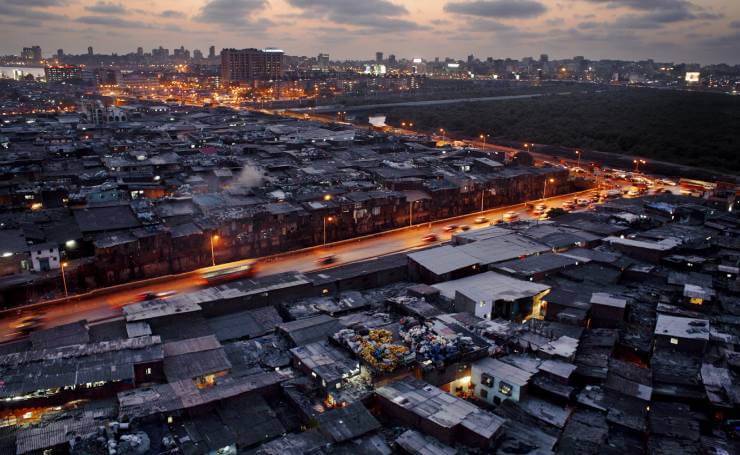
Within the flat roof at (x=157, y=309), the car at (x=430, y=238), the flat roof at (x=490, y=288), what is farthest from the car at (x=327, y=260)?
the flat roof at (x=157, y=309)

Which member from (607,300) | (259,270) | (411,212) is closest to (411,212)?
(411,212)

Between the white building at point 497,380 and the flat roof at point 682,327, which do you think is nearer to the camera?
the white building at point 497,380

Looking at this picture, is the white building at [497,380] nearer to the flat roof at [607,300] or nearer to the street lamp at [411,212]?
the flat roof at [607,300]

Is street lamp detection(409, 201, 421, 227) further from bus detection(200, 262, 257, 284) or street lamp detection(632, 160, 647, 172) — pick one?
street lamp detection(632, 160, 647, 172)

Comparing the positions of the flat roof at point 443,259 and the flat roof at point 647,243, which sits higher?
the flat roof at point 647,243

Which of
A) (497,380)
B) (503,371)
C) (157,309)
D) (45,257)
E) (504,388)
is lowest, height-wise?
(504,388)

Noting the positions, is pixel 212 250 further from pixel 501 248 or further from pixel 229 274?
pixel 501 248
